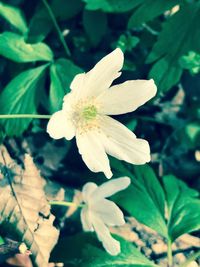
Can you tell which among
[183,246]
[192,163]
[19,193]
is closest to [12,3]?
[19,193]

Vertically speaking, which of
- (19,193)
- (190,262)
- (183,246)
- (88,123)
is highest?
(88,123)

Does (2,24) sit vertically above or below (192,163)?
above

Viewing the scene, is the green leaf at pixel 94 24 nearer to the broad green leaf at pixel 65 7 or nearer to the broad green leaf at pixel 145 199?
the broad green leaf at pixel 65 7

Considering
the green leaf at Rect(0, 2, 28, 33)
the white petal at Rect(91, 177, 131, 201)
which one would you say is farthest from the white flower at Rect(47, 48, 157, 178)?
the green leaf at Rect(0, 2, 28, 33)

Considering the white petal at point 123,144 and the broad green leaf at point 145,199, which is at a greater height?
the white petal at point 123,144

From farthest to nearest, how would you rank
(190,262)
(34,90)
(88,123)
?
(34,90) < (190,262) < (88,123)

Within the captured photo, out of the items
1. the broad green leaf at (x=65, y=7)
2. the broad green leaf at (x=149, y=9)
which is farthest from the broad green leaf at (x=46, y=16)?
the broad green leaf at (x=149, y=9)

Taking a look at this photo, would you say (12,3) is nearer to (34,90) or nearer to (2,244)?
(34,90)
